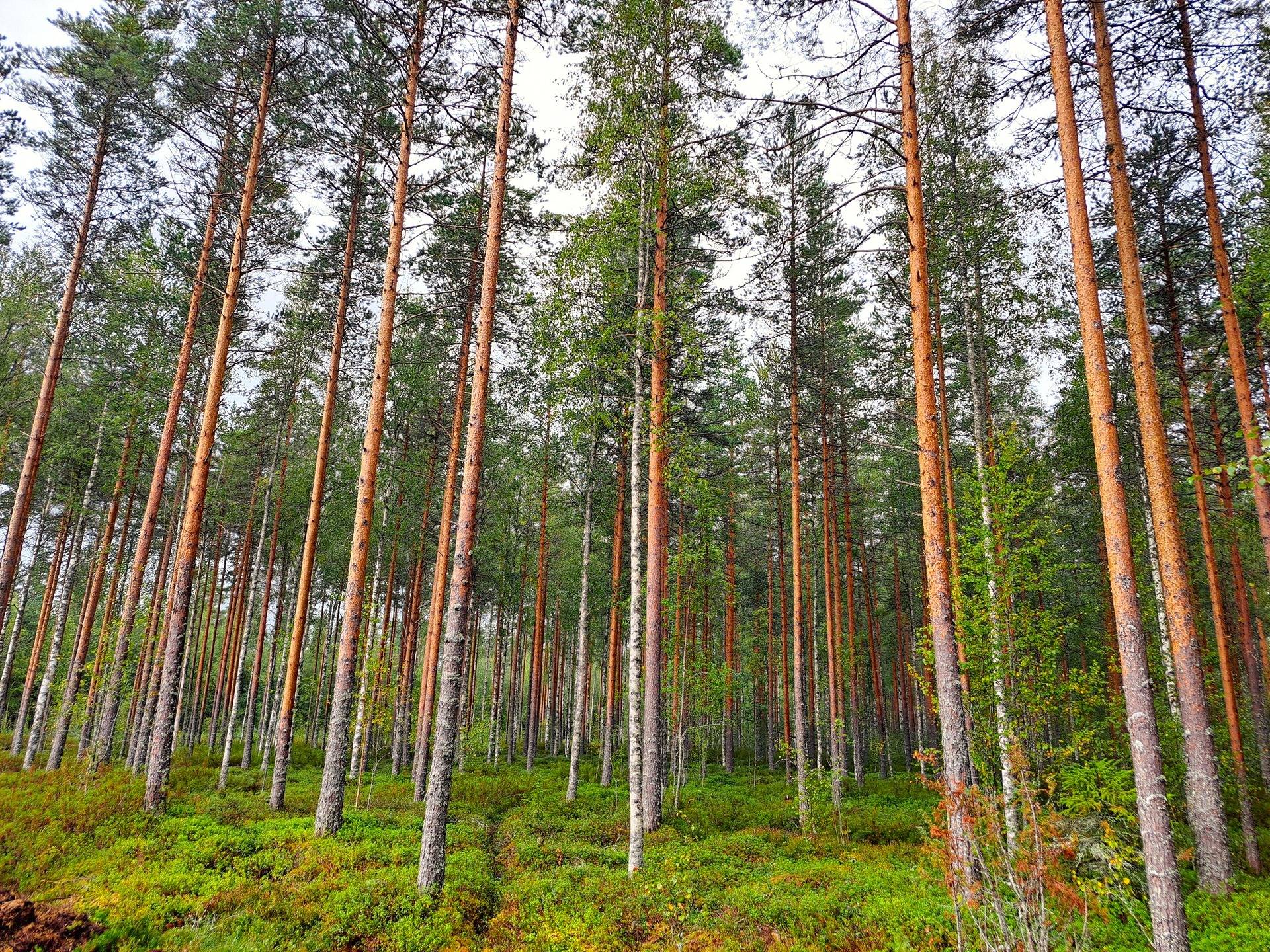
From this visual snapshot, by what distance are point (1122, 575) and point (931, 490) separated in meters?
2.12

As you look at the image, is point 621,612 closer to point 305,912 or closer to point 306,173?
point 305,912

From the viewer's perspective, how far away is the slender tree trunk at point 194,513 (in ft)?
34.3

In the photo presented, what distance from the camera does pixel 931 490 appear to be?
734cm

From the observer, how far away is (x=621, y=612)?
70.8 ft

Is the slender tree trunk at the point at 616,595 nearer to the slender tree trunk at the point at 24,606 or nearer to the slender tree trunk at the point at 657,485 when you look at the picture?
the slender tree trunk at the point at 657,485

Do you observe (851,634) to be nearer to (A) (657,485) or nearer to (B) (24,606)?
(A) (657,485)

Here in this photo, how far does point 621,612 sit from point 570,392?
40.4ft

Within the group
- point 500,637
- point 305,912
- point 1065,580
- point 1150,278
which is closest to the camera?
point 305,912

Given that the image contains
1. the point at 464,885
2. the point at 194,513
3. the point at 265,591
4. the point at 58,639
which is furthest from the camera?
the point at 265,591

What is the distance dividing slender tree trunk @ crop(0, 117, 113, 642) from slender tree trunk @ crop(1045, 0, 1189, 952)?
1919cm

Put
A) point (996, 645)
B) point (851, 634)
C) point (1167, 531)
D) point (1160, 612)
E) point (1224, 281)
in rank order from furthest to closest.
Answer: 1. point (851, 634)
2. point (1160, 612)
3. point (996, 645)
4. point (1224, 281)
5. point (1167, 531)

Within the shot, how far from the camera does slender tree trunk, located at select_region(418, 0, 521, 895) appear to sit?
7.71 metres

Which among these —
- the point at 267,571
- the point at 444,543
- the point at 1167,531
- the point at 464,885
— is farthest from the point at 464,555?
the point at 267,571

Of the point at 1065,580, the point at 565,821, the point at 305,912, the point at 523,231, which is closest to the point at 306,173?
the point at 523,231
